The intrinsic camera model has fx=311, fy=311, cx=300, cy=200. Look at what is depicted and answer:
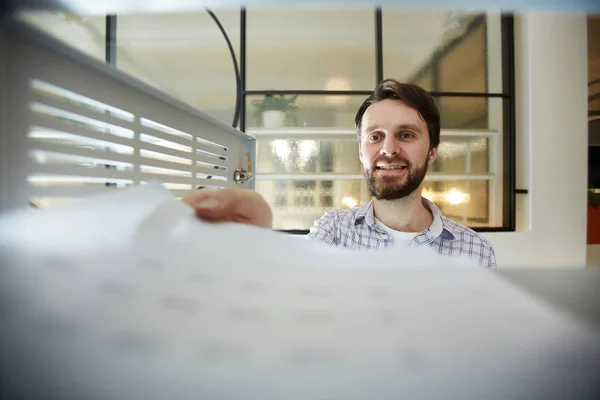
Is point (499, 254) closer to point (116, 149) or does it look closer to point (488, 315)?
point (488, 315)

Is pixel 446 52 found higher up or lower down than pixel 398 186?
higher up

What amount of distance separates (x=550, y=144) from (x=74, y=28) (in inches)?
13.0

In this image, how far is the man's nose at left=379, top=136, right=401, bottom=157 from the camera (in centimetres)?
25

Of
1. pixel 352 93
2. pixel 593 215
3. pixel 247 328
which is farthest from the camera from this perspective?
pixel 352 93

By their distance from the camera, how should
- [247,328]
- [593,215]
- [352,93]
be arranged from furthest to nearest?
[352,93] < [593,215] < [247,328]

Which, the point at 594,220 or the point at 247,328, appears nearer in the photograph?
the point at 247,328

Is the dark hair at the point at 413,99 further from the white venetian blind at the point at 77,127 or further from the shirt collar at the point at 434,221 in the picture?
the white venetian blind at the point at 77,127

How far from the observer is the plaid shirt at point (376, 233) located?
11.2 inches

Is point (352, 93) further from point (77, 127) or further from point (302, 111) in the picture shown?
point (77, 127)

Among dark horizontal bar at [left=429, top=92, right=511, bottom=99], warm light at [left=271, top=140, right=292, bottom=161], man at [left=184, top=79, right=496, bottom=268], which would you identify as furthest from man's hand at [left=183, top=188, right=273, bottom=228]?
dark horizontal bar at [left=429, top=92, right=511, bottom=99]

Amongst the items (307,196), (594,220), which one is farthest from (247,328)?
(594,220)

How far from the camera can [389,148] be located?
25 centimetres

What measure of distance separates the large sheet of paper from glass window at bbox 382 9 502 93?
8.7 inches

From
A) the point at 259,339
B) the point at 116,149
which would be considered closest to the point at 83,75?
the point at 116,149
